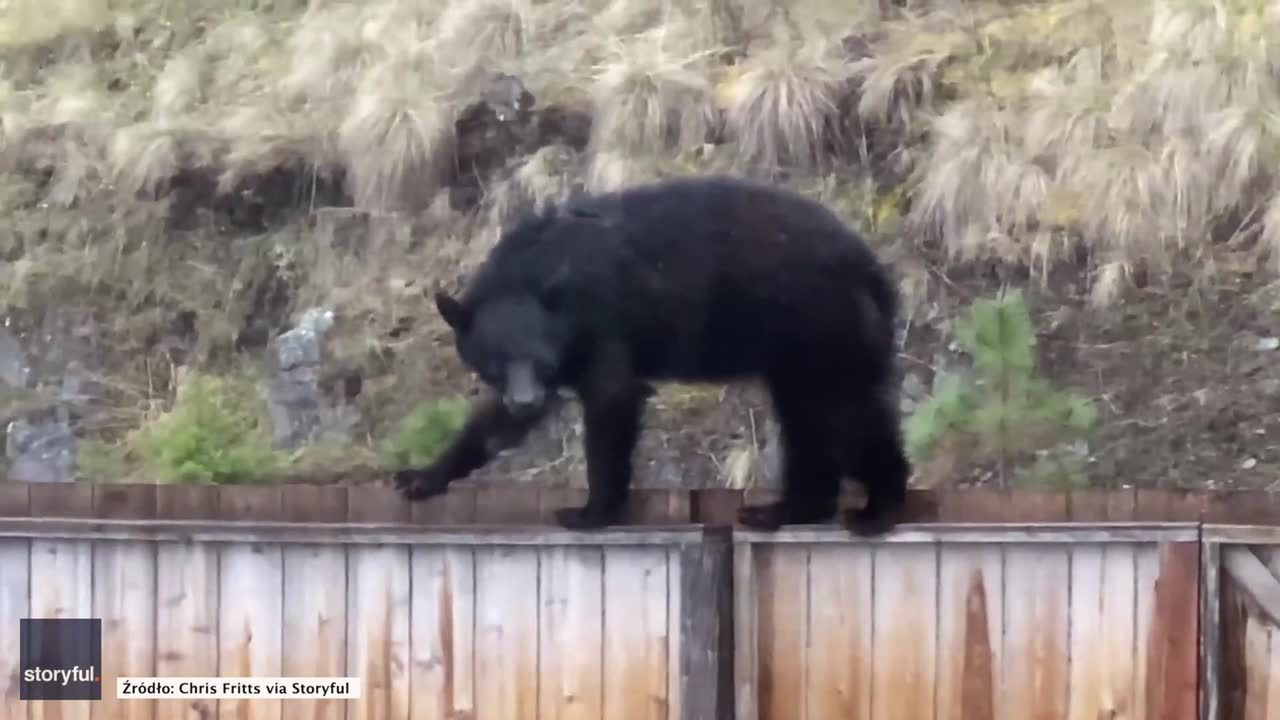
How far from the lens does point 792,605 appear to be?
362 cm

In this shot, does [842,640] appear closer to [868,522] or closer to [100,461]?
[868,522]

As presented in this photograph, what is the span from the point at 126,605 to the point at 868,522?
1.92 meters

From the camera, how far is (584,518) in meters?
3.68

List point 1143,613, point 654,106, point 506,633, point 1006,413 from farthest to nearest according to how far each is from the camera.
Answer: point 654,106, point 1006,413, point 506,633, point 1143,613

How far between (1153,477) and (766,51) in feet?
11.1

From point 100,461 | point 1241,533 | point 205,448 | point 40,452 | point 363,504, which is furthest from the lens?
point 40,452

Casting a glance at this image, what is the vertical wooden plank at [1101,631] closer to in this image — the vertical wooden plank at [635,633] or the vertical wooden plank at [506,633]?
the vertical wooden plank at [635,633]

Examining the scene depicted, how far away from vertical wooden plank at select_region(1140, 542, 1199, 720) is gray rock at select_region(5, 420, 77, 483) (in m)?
5.03

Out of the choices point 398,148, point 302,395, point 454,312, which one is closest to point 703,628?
point 454,312

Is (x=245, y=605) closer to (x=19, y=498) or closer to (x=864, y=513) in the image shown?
(x=19, y=498)

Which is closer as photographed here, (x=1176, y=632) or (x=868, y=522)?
(x=1176, y=632)

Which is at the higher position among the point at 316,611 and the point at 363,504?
the point at 363,504

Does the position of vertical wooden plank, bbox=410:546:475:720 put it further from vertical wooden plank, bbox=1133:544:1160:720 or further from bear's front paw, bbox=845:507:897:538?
vertical wooden plank, bbox=1133:544:1160:720
